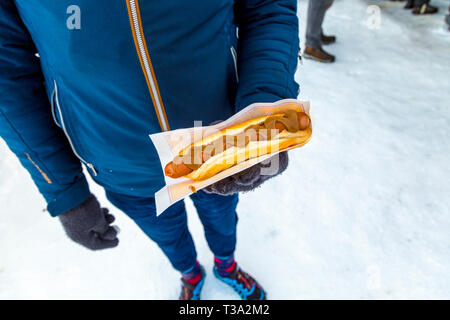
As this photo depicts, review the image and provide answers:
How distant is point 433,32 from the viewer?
223 centimetres

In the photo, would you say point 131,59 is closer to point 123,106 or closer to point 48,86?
point 123,106

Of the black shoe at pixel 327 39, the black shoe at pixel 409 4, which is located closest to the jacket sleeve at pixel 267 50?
the black shoe at pixel 327 39

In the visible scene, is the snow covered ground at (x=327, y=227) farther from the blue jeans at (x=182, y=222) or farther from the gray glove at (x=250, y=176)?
the gray glove at (x=250, y=176)

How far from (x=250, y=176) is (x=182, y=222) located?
416 millimetres

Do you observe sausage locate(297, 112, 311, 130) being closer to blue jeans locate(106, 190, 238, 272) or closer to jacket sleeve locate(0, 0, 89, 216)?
blue jeans locate(106, 190, 238, 272)

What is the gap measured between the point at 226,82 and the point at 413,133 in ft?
4.63

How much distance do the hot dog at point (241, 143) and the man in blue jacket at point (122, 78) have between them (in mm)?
56

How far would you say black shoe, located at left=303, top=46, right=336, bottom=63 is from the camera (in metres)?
2.10

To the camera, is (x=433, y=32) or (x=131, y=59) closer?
(x=131, y=59)

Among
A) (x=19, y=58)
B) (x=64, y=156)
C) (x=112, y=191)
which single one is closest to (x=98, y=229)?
(x=112, y=191)

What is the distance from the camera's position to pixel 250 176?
0.47 m

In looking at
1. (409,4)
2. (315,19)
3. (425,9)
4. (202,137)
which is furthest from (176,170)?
(409,4)

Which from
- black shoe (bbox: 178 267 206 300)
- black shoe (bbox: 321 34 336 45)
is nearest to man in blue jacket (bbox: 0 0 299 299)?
black shoe (bbox: 178 267 206 300)

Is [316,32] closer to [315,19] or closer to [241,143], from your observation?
[315,19]
